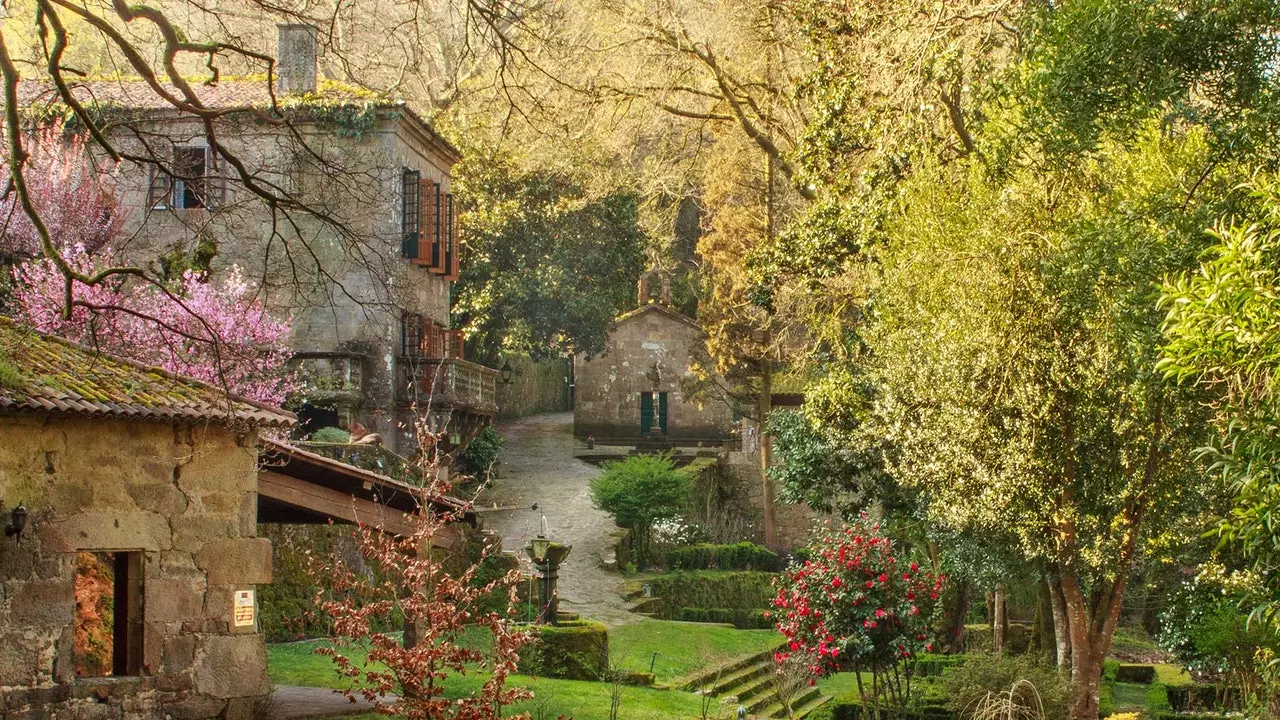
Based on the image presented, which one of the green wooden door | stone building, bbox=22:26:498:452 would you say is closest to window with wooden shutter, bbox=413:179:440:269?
stone building, bbox=22:26:498:452

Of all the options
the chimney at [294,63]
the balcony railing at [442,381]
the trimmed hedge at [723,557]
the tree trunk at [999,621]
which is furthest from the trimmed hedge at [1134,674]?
the chimney at [294,63]

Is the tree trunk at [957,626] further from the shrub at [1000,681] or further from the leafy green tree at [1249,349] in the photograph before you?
the leafy green tree at [1249,349]

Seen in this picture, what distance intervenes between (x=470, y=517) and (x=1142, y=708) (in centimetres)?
936

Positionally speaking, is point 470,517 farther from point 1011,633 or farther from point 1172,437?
point 1011,633

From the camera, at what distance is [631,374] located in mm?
47531

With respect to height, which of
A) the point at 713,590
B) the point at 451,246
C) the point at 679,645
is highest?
the point at 451,246

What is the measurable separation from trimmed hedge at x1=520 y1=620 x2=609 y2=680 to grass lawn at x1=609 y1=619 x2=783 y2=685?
2.09 ft

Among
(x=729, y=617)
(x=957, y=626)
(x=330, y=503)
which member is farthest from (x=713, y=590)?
(x=330, y=503)

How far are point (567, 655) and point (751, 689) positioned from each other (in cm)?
346

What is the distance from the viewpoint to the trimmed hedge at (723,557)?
3300 centimetres

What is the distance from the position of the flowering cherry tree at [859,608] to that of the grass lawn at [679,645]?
489cm

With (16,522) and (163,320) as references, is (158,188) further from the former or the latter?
(16,522)

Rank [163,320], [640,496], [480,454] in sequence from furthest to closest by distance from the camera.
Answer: [480,454], [640,496], [163,320]


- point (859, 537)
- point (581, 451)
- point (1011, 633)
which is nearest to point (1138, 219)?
point (859, 537)
